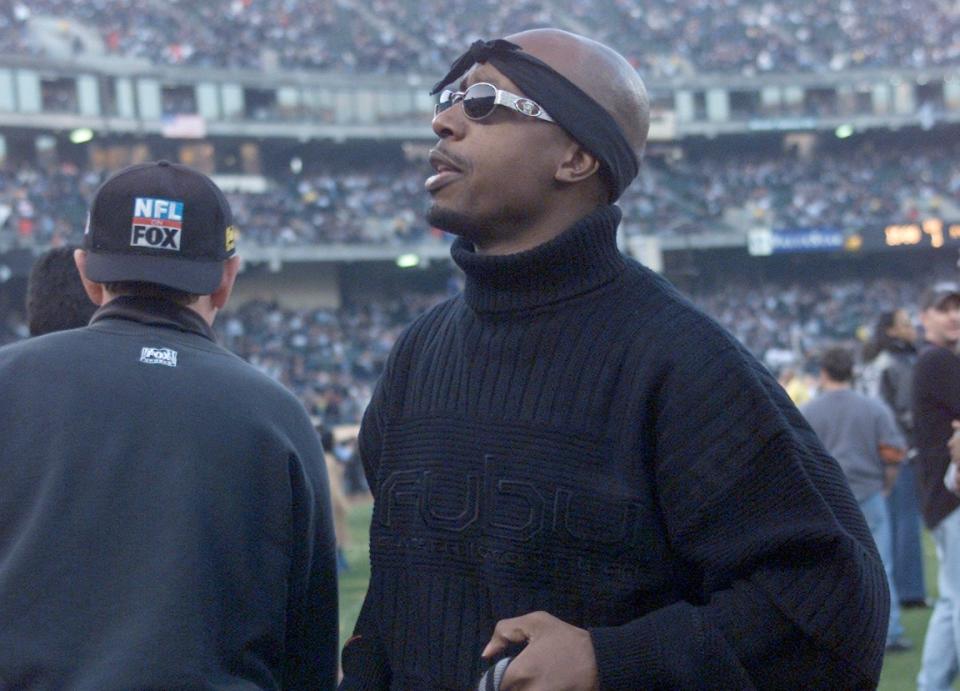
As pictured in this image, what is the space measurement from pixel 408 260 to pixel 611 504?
39675 millimetres

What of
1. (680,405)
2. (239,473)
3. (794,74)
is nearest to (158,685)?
(239,473)

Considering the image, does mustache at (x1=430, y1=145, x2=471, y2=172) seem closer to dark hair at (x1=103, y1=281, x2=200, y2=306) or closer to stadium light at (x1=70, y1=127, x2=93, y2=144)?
dark hair at (x1=103, y1=281, x2=200, y2=306)

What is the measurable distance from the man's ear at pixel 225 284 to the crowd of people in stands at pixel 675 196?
34176mm

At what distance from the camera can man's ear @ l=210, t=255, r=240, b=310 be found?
113 inches

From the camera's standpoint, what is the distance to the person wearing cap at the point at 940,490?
5.49m

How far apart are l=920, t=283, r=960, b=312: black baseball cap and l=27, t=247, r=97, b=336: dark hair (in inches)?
152

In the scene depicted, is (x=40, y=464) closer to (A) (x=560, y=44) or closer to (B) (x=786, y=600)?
(A) (x=560, y=44)

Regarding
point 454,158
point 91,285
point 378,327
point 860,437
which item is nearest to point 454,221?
point 454,158

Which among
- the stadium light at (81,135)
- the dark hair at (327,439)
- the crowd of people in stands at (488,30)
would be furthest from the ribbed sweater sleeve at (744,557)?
the crowd of people in stands at (488,30)

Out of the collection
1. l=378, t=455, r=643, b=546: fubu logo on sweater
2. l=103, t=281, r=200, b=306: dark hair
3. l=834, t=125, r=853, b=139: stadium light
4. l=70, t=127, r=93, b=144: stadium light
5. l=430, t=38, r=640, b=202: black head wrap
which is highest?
l=70, t=127, r=93, b=144: stadium light

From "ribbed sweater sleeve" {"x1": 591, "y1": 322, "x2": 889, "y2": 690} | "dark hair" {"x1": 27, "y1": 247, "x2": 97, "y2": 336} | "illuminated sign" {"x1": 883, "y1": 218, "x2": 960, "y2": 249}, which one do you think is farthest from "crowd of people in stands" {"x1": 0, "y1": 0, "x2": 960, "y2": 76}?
"ribbed sweater sleeve" {"x1": 591, "y1": 322, "x2": 889, "y2": 690}

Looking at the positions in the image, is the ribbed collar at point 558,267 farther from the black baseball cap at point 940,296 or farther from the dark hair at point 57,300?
the black baseball cap at point 940,296

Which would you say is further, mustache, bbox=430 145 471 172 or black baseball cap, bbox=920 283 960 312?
black baseball cap, bbox=920 283 960 312

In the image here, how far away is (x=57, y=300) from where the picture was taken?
12.5 feet
